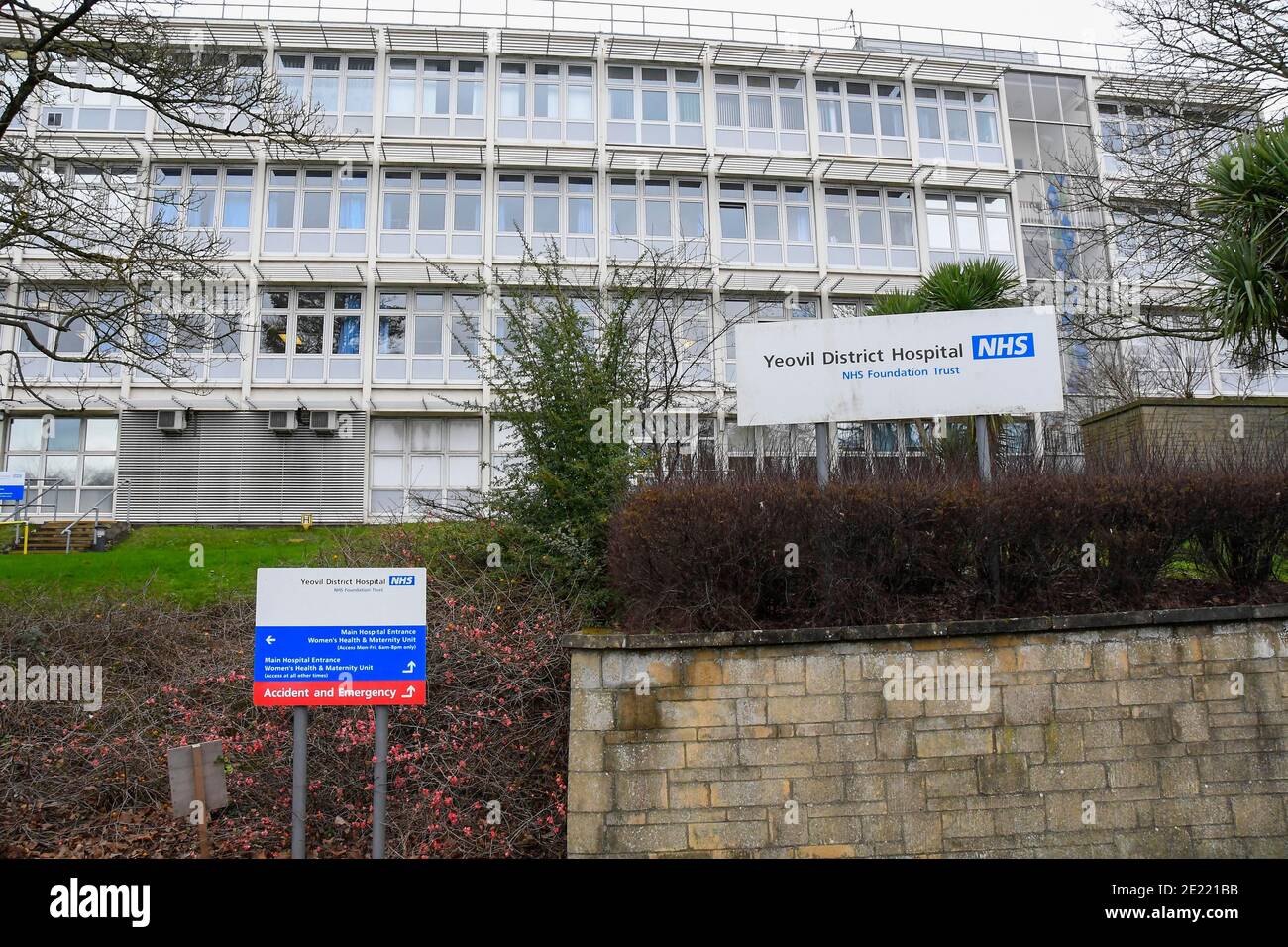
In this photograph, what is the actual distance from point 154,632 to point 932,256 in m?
24.2

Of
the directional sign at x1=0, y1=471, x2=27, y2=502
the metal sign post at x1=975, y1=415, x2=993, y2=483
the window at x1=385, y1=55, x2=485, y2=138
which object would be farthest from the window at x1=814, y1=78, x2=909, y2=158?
the directional sign at x1=0, y1=471, x2=27, y2=502

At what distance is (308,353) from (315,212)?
12.8 feet

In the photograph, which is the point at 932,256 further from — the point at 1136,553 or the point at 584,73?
the point at 1136,553

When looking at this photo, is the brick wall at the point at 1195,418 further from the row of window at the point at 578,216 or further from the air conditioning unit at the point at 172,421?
the air conditioning unit at the point at 172,421

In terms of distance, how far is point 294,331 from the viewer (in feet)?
84.9

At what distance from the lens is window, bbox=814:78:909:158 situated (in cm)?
2842

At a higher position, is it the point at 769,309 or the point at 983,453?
the point at 769,309

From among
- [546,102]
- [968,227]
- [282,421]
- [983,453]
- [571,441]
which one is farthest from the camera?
[968,227]

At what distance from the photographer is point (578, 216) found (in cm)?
2695

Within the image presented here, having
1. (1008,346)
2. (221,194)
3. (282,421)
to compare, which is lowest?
(1008,346)

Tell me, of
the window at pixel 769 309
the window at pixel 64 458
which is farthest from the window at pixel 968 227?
the window at pixel 64 458

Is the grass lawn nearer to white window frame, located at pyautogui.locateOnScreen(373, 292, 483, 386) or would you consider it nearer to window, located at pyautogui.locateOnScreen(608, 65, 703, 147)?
white window frame, located at pyautogui.locateOnScreen(373, 292, 483, 386)

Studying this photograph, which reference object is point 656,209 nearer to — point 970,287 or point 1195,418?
point 970,287

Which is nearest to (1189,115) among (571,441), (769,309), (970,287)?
(970,287)
